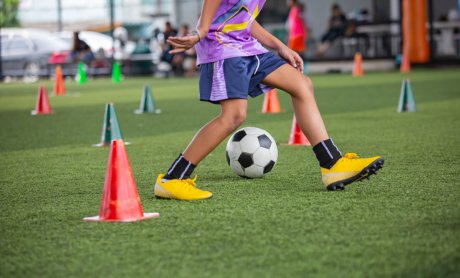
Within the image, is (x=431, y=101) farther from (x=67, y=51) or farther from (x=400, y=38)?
(x=67, y=51)

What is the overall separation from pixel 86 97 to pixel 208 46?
46.8 feet

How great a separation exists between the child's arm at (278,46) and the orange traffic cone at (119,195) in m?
1.48

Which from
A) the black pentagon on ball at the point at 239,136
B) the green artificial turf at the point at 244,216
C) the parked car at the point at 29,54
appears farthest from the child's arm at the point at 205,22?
the parked car at the point at 29,54

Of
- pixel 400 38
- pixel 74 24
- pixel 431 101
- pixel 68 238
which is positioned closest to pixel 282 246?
pixel 68 238

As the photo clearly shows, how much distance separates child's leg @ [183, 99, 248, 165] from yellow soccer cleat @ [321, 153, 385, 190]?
66cm

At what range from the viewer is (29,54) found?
34500 millimetres

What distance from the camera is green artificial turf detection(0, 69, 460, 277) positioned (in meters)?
3.87

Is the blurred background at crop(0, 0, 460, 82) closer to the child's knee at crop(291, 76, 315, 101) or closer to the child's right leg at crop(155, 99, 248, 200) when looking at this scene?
the child's knee at crop(291, 76, 315, 101)

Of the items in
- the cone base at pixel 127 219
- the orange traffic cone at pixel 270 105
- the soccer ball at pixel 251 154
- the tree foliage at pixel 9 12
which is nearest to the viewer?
the cone base at pixel 127 219

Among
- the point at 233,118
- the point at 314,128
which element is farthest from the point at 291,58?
the point at 233,118

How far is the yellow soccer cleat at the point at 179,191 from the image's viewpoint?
5.64m

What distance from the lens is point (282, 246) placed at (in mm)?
4184

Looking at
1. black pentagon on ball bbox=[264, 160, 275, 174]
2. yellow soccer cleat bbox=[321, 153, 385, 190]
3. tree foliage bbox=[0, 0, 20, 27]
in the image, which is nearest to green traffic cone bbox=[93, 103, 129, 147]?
black pentagon on ball bbox=[264, 160, 275, 174]

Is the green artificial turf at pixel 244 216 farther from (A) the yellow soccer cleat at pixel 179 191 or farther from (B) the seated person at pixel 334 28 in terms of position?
(B) the seated person at pixel 334 28
